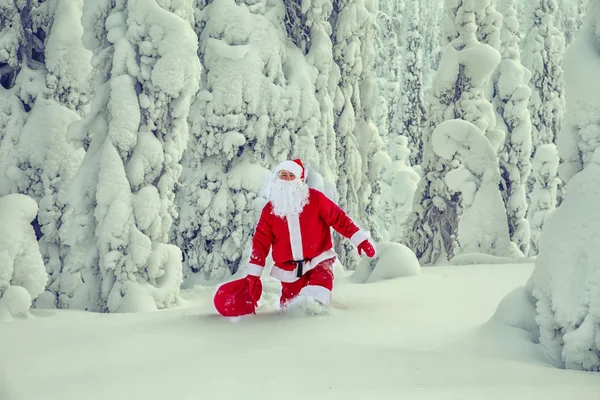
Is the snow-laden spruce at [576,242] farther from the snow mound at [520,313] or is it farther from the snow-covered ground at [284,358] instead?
the snow-covered ground at [284,358]

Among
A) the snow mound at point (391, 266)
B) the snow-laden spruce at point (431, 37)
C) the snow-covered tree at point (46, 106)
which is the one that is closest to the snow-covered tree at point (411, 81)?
the snow-laden spruce at point (431, 37)

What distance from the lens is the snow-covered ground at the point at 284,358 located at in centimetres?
287

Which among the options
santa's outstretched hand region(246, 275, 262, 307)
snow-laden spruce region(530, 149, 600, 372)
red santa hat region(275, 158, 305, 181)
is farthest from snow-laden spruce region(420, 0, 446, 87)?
snow-laden spruce region(530, 149, 600, 372)

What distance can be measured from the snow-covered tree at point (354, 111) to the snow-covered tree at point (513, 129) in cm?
323

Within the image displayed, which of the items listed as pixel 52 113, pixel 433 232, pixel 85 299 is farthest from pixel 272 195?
pixel 433 232

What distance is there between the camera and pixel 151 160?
6.91 m

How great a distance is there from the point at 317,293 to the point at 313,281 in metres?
0.15

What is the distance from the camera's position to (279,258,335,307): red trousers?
5.13 m

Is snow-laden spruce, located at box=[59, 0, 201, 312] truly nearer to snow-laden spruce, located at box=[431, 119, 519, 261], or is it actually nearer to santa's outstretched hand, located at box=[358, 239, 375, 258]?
santa's outstretched hand, located at box=[358, 239, 375, 258]

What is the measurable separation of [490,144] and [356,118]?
9.15 ft

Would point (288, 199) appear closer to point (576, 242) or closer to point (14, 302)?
point (576, 242)

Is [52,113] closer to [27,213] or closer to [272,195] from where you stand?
[27,213]

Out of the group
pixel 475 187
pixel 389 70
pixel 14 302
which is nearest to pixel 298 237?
pixel 14 302

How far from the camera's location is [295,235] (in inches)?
205
